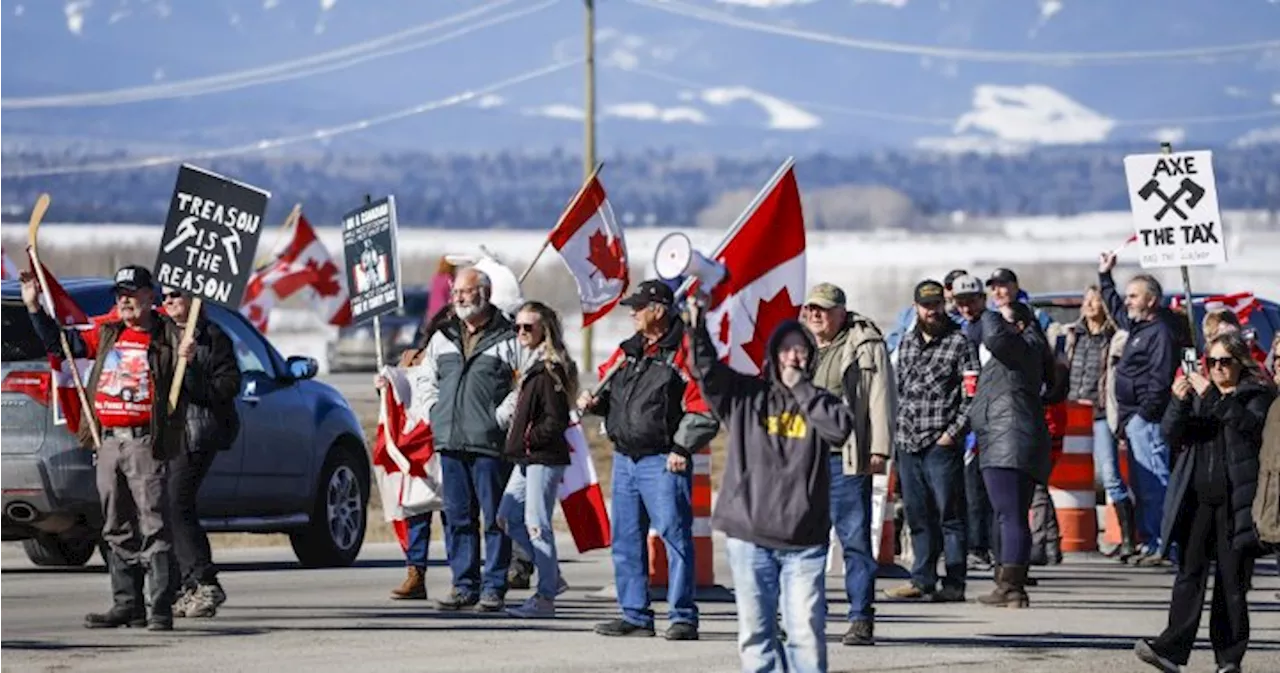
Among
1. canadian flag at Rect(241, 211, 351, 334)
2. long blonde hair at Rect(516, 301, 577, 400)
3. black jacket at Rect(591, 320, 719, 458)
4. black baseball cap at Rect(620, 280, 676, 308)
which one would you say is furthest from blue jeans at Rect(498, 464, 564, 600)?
canadian flag at Rect(241, 211, 351, 334)

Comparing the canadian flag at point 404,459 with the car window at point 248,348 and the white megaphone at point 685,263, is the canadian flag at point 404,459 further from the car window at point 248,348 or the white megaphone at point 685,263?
the white megaphone at point 685,263

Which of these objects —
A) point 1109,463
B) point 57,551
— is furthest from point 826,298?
point 57,551

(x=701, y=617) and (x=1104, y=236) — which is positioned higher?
(x=1104, y=236)

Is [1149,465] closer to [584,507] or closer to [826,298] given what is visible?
[584,507]

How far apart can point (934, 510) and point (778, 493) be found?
5.38 m

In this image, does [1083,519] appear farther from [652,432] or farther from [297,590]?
[652,432]

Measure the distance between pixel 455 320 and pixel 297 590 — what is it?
215 cm

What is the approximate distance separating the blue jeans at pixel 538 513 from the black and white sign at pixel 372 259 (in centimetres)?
269

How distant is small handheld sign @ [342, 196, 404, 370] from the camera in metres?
19.5

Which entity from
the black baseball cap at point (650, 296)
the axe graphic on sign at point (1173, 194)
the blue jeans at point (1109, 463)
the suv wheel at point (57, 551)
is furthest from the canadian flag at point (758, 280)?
the suv wheel at point (57, 551)

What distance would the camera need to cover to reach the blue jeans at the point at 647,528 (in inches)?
600

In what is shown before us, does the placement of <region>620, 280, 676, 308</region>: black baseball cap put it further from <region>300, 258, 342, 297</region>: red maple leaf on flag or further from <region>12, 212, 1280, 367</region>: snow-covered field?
<region>12, 212, 1280, 367</region>: snow-covered field

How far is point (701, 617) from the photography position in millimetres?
16938

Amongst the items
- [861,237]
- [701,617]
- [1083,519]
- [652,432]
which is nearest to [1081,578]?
[1083,519]
